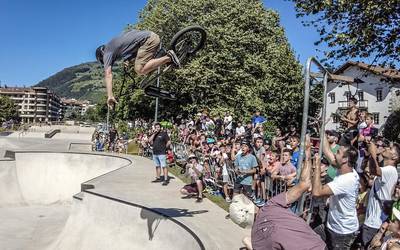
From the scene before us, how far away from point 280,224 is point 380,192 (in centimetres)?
241

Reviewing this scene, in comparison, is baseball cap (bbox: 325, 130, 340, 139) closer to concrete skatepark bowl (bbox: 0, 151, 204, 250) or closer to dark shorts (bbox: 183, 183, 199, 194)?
concrete skatepark bowl (bbox: 0, 151, 204, 250)

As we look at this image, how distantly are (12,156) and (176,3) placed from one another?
1797 cm

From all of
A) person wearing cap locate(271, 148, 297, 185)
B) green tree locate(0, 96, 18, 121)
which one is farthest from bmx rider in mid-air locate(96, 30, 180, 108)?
green tree locate(0, 96, 18, 121)

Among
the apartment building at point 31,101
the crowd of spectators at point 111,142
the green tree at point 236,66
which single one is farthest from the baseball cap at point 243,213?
the apartment building at point 31,101

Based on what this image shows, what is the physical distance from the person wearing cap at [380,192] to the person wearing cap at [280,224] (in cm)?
191

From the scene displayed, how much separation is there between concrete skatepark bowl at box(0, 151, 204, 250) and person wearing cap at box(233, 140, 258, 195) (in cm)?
194

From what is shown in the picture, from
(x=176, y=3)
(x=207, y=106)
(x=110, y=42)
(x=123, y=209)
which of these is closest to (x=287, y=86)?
(x=207, y=106)

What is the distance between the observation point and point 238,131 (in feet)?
48.7

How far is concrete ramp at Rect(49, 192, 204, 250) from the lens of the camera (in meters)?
6.70

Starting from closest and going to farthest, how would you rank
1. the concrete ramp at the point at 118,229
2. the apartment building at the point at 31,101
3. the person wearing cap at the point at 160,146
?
the concrete ramp at the point at 118,229
the person wearing cap at the point at 160,146
the apartment building at the point at 31,101

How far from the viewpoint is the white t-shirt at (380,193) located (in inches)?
179

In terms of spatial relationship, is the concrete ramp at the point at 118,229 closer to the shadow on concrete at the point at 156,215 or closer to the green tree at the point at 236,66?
the shadow on concrete at the point at 156,215

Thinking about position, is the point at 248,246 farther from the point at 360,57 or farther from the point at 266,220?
the point at 360,57

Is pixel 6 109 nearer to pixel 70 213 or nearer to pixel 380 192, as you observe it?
pixel 70 213
